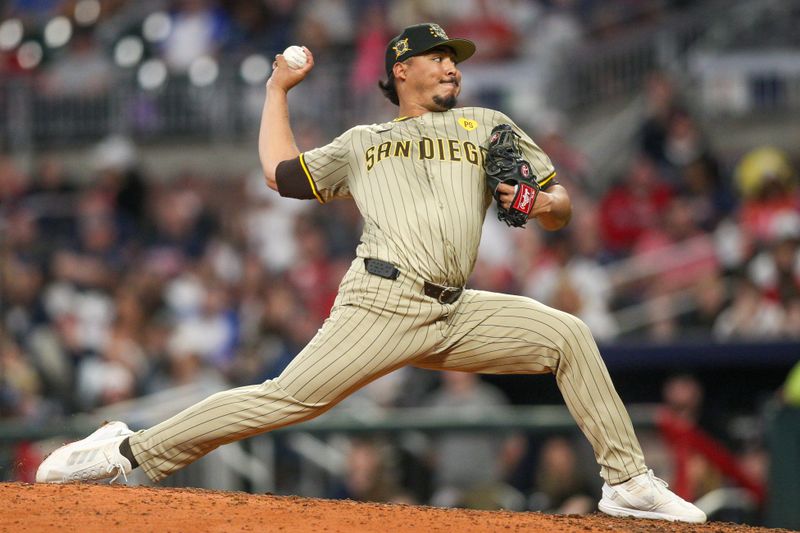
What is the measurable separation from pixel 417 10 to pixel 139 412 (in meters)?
5.48

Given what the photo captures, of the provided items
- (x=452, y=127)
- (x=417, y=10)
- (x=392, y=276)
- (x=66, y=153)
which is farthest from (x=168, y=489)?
(x=66, y=153)

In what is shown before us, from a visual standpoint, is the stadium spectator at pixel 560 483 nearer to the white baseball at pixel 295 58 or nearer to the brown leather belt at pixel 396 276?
the brown leather belt at pixel 396 276

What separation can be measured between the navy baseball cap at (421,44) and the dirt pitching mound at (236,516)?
1661mm

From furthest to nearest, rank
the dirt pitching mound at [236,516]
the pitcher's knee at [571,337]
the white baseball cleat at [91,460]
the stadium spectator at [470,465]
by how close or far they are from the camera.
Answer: the stadium spectator at [470,465] → the white baseball cleat at [91,460] → the pitcher's knee at [571,337] → the dirt pitching mound at [236,516]

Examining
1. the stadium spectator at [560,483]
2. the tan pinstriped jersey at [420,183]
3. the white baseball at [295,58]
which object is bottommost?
the stadium spectator at [560,483]

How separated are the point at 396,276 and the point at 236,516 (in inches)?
39.4

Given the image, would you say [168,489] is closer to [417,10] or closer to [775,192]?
[775,192]

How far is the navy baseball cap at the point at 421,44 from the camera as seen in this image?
4.98 m

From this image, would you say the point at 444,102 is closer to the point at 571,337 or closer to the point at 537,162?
the point at 537,162

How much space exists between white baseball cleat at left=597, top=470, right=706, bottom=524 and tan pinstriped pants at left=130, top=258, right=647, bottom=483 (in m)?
0.04

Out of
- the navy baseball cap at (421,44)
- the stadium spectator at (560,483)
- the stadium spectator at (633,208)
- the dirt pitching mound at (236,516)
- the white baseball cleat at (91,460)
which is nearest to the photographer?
the dirt pitching mound at (236,516)

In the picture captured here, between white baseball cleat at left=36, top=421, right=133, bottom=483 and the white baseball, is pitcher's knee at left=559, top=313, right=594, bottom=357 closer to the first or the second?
the white baseball

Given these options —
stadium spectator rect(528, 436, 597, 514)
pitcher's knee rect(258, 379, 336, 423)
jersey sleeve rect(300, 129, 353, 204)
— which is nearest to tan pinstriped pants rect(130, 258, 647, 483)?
pitcher's knee rect(258, 379, 336, 423)

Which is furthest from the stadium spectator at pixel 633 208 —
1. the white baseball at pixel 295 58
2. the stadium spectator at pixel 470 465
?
the white baseball at pixel 295 58
